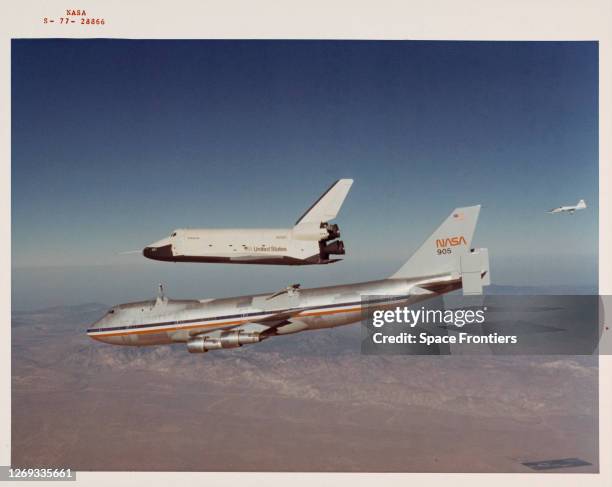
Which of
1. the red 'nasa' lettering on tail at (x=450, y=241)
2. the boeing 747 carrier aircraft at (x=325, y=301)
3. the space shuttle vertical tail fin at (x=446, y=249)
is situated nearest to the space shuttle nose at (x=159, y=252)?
the boeing 747 carrier aircraft at (x=325, y=301)

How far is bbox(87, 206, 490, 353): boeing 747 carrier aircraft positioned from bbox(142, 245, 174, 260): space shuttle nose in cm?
52

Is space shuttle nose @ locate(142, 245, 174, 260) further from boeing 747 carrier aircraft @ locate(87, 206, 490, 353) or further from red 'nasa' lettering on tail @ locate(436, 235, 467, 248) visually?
red 'nasa' lettering on tail @ locate(436, 235, 467, 248)

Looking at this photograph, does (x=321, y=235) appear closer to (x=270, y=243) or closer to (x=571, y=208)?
(x=270, y=243)

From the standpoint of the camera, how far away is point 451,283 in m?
6.60

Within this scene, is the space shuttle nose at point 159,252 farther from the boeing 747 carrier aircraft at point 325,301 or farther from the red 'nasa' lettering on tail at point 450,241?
the red 'nasa' lettering on tail at point 450,241

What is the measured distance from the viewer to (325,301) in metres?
6.70

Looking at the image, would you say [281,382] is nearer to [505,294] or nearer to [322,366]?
[322,366]

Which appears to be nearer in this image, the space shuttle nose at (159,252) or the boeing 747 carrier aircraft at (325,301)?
the boeing 747 carrier aircraft at (325,301)

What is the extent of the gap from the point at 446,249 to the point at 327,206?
5.02 feet

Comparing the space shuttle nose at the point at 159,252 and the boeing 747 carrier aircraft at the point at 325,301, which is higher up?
the space shuttle nose at the point at 159,252

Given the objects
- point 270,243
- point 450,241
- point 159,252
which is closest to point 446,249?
point 450,241

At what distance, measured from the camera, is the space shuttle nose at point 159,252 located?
6711mm
